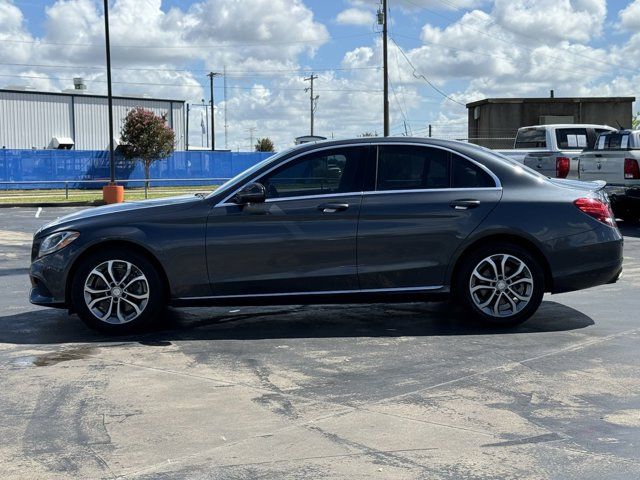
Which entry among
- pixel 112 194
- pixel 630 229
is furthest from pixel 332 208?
pixel 112 194

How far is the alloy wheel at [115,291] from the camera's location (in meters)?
6.62

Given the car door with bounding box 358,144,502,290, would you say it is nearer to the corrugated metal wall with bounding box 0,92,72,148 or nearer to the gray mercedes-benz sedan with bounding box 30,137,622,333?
the gray mercedes-benz sedan with bounding box 30,137,622,333

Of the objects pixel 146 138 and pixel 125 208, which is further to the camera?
pixel 146 138

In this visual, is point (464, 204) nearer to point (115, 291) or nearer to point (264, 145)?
point (115, 291)

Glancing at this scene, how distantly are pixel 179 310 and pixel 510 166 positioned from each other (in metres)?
3.45

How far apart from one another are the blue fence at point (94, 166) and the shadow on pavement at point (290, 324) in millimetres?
33115

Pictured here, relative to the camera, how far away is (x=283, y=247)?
21.7ft

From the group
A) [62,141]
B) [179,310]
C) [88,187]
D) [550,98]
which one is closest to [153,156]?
[88,187]

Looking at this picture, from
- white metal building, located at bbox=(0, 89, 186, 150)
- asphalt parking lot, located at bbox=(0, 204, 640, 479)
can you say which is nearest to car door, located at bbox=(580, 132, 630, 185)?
asphalt parking lot, located at bbox=(0, 204, 640, 479)

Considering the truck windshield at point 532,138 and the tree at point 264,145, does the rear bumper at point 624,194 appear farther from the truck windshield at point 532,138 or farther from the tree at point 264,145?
the tree at point 264,145

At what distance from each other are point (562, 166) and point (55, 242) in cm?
1287

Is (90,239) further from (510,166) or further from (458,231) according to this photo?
(510,166)

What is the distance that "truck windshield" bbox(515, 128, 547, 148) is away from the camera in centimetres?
1805

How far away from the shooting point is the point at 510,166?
6.90 metres
